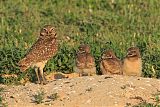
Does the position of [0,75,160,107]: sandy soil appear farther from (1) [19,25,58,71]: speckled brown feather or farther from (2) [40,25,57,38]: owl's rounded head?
(2) [40,25,57,38]: owl's rounded head

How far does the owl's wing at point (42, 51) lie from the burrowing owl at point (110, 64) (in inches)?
39.6

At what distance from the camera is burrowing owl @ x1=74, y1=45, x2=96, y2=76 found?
42.0ft

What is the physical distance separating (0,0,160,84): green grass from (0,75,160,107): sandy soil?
122 cm

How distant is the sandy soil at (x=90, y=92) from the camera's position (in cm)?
1064

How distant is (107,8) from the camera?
19.8m

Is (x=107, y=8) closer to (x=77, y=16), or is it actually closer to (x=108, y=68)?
(x=77, y=16)

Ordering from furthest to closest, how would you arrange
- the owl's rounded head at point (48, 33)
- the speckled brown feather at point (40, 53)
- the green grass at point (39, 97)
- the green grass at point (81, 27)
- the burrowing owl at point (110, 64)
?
the green grass at point (81, 27) → the owl's rounded head at point (48, 33) → the burrowing owl at point (110, 64) → the speckled brown feather at point (40, 53) → the green grass at point (39, 97)

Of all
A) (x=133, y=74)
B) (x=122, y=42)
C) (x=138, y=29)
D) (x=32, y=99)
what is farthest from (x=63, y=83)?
(x=138, y=29)

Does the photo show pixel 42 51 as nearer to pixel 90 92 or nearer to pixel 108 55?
pixel 108 55

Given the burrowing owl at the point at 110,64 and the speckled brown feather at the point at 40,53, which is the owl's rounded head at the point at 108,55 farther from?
the speckled brown feather at the point at 40,53

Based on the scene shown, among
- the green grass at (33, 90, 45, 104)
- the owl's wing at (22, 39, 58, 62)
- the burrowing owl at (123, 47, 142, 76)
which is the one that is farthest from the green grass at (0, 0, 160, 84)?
the green grass at (33, 90, 45, 104)

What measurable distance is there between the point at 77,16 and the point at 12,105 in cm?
825

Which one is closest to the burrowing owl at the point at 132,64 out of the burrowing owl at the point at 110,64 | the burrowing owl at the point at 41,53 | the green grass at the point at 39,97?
the burrowing owl at the point at 110,64

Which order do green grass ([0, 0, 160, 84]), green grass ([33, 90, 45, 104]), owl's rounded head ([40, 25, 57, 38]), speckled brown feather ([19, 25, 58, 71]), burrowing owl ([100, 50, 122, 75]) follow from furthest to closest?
green grass ([0, 0, 160, 84])
owl's rounded head ([40, 25, 57, 38])
burrowing owl ([100, 50, 122, 75])
speckled brown feather ([19, 25, 58, 71])
green grass ([33, 90, 45, 104])
